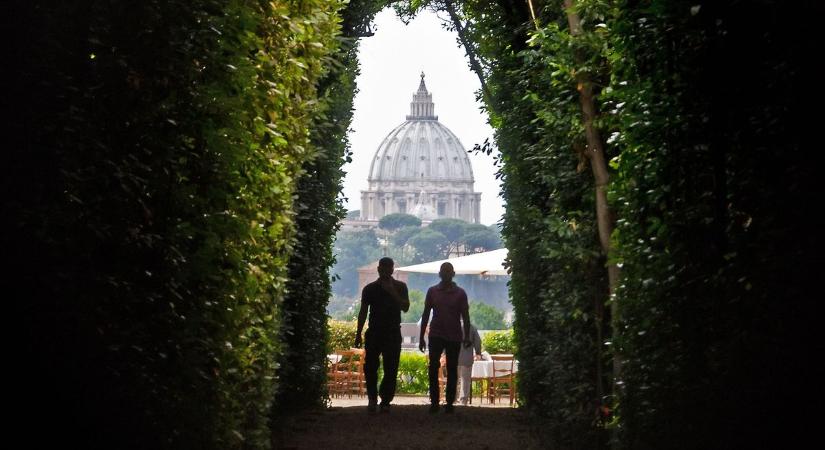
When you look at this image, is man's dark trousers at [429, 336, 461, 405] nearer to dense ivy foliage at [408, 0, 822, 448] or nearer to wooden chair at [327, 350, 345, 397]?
dense ivy foliage at [408, 0, 822, 448]

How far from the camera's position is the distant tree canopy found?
195750mm

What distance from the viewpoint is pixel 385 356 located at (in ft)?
46.6

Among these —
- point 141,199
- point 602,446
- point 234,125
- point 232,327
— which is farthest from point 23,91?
point 602,446

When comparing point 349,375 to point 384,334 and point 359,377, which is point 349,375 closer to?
point 359,377

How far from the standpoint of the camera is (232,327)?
664 centimetres

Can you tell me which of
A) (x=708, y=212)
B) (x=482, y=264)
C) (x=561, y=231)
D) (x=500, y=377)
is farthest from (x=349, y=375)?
(x=708, y=212)

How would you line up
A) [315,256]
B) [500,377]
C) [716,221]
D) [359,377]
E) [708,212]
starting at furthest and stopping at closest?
[359,377], [500,377], [315,256], [708,212], [716,221]

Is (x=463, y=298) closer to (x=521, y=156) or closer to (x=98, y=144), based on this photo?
(x=521, y=156)

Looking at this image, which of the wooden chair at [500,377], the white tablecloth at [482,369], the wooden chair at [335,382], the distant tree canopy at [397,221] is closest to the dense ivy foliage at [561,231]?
the wooden chair at [500,377]

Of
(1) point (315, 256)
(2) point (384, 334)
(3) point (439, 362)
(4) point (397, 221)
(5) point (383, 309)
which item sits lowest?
(3) point (439, 362)

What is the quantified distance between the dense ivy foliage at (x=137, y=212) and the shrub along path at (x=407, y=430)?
3921mm

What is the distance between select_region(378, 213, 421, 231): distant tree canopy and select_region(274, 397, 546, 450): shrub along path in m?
181

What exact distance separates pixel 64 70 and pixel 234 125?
167 cm

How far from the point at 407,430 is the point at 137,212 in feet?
24.8
